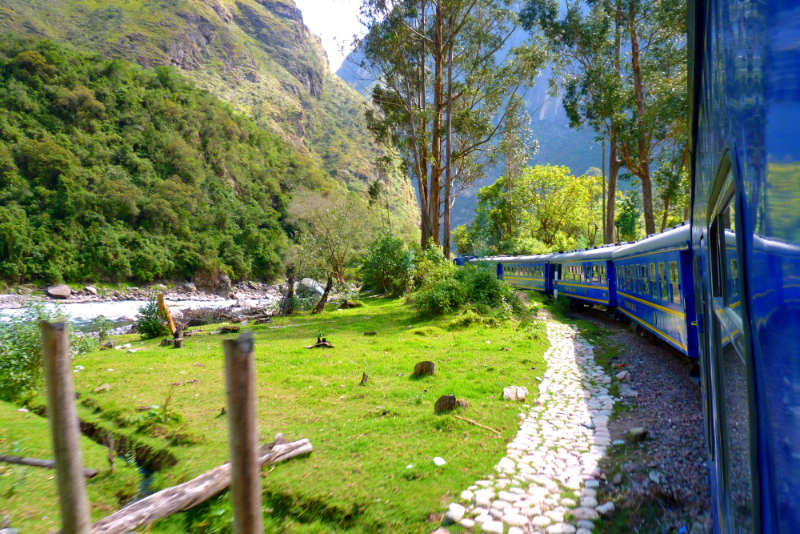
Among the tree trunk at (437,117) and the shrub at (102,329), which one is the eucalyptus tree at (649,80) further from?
the shrub at (102,329)

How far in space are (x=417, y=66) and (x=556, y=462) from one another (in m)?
23.2

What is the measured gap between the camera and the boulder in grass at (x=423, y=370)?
7.65 metres

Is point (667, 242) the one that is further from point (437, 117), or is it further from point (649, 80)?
point (649, 80)

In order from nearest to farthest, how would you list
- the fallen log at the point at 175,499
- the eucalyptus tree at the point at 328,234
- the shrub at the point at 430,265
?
the fallen log at the point at 175,499
the shrub at the point at 430,265
the eucalyptus tree at the point at 328,234

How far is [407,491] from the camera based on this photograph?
3961 millimetres

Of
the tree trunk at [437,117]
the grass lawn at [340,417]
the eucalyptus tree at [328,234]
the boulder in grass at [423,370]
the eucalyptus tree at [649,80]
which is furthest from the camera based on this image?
the eucalyptus tree at [328,234]

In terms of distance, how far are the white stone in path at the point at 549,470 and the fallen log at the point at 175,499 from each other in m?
1.87

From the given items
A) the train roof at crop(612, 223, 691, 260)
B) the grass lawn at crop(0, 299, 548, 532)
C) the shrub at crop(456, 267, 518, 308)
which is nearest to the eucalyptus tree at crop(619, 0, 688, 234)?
the shrub at crop(456, 267, 518, 308)

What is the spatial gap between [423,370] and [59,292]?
39086 millimetres

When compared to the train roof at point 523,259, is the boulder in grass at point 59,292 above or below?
below

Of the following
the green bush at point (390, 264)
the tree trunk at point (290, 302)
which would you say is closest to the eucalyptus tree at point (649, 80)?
the green bush at point (390, 264)

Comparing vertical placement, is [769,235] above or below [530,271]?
above

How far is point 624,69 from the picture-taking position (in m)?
21.8

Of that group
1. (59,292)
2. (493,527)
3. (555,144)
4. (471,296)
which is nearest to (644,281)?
(471,296)
